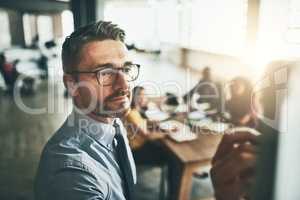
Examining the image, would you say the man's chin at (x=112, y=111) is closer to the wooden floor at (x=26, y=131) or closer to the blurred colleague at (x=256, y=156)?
the wooden floor at (x=26, y=131)

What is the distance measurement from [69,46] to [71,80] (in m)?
0.11

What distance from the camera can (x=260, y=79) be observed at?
1.01m


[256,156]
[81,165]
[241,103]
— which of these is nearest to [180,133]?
[241,103]

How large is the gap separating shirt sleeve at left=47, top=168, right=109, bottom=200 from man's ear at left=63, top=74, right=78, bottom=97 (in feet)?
0.92

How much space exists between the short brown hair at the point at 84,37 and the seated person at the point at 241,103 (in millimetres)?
582

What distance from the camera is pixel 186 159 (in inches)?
62.7

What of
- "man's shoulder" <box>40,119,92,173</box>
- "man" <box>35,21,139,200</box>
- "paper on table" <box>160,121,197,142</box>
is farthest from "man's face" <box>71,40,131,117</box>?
"paper on table" <box>160,121,197,142</box>

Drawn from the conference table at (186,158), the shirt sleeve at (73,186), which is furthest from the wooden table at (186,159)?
the shirt sleeve at (73,186)

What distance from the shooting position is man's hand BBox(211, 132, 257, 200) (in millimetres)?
1167

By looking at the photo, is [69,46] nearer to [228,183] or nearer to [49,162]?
[49,162]

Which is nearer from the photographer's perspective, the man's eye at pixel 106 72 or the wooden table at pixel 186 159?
the man's eye at pixel 106 72

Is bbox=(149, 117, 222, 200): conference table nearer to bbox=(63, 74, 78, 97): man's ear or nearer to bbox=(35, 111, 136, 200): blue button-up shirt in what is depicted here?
bbox=(35, 111, 136, 200): blue button-up shirt

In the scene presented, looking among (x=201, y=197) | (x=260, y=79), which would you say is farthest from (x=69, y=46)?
(x=201, y=197)

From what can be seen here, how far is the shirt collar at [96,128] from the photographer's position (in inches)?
37.7
